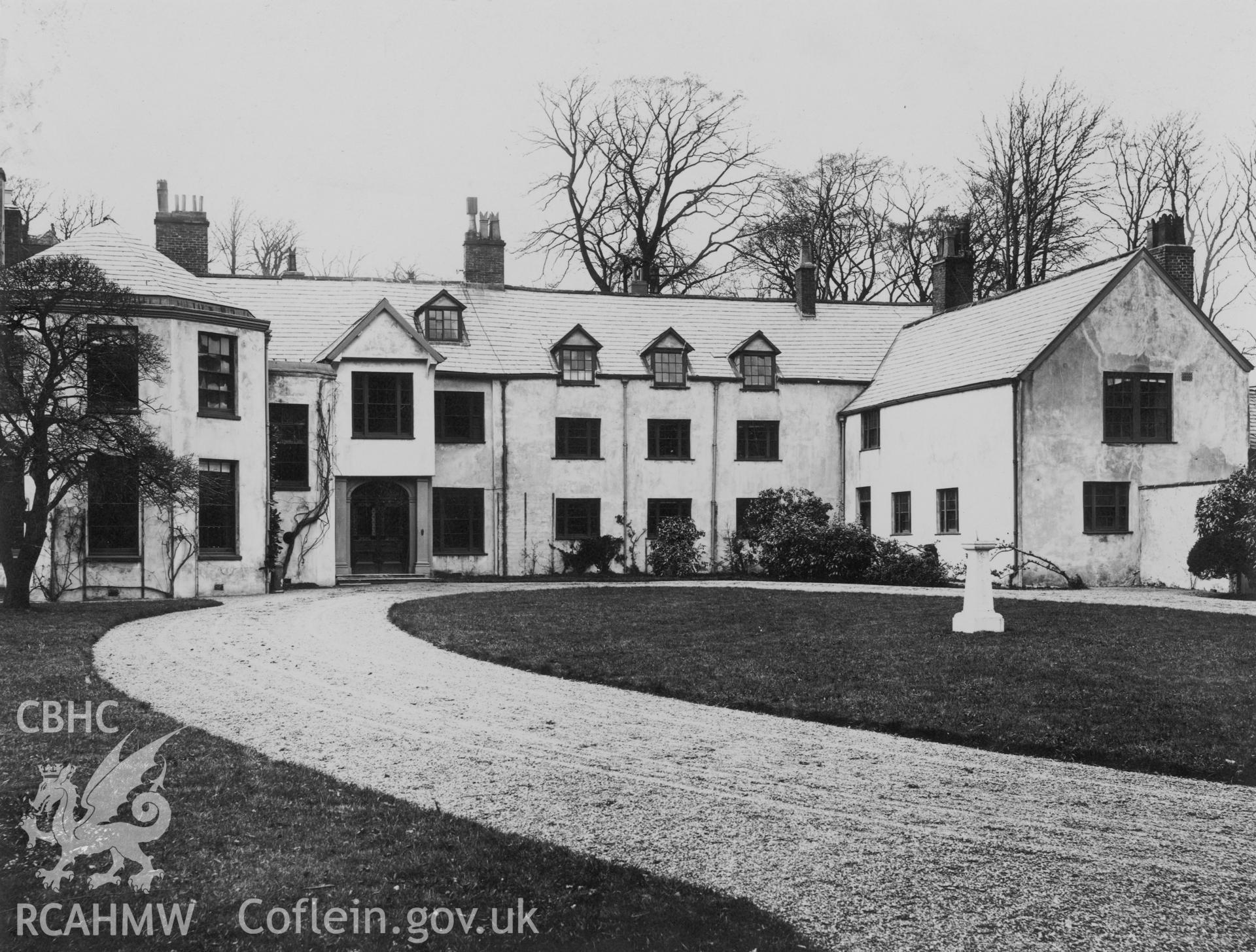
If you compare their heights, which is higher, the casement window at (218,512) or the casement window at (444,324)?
the casement window at (444,324)

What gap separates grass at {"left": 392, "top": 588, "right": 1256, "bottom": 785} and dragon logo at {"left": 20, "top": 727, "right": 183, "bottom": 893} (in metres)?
5.66

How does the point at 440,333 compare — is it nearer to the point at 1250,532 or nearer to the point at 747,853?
the point at 1250,532

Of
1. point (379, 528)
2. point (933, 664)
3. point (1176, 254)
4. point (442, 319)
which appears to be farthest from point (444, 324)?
point (933, 664)

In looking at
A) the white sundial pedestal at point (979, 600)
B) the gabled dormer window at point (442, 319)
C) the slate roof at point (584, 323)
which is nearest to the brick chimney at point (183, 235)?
the slate roof at point (584, 323)

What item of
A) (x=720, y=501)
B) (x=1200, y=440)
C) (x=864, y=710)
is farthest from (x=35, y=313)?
(x=1200, y=440)

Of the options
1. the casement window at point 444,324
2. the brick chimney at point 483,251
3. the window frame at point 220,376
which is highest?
the brick chimney at point 483,251

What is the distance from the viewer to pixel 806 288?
3641 centimetres

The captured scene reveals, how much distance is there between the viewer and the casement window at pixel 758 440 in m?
33.5

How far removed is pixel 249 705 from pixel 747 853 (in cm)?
607

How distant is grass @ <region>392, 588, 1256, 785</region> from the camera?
943 cm

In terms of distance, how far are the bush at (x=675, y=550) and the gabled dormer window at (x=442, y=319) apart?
826 cm

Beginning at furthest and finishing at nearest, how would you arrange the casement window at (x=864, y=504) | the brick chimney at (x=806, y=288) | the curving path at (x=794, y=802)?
1. the brick chimney at (x=806, y=288)
2. the casement window at (x=864, y=504)
3. the curving path at (x=794, y=802)

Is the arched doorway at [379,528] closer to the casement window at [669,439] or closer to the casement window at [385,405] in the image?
the casement window at [385,405]

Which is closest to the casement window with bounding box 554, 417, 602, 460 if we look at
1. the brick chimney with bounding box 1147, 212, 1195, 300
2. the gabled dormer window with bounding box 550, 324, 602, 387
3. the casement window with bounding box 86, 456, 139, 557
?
the gabled dormer window with bounding box 550, 324, 602, 387
